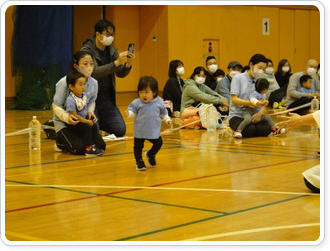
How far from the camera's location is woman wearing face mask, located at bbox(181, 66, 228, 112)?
383 inches

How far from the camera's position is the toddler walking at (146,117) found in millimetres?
5477

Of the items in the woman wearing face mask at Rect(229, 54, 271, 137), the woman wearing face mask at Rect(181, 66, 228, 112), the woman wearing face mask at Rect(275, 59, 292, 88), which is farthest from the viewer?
the woman wearing face mask at Rect(275, 59, 292, 88)

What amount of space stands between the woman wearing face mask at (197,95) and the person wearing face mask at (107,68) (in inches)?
84.7

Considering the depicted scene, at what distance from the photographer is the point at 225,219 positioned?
3.60m

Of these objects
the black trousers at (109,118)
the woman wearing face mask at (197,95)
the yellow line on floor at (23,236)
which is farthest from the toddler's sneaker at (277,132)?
the yellow line on floor at (23,236)

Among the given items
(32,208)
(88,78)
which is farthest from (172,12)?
(32,208)

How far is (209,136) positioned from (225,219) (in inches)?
182

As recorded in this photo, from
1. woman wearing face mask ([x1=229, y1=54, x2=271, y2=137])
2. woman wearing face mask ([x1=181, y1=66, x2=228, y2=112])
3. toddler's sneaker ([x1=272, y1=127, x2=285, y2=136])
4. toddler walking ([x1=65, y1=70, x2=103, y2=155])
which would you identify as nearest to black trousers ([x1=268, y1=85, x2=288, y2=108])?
woman wearing face mask ([x1=181, y1=66, x2=228, y2=112])

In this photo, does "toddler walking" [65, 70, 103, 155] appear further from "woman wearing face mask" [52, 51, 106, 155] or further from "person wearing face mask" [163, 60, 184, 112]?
"person wearing face mask" [163, 60, 184, 112]

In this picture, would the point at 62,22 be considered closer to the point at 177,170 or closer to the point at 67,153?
the point at 67,153

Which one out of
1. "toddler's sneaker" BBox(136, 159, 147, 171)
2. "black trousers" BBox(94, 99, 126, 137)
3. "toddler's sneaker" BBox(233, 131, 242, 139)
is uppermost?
"black trousers" BBox(94, 99, 126, 137)

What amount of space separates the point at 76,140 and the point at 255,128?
2.60 metres

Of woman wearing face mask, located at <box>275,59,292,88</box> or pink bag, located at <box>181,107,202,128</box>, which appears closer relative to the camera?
pink bag, located at <box>181,107,202,128</box>

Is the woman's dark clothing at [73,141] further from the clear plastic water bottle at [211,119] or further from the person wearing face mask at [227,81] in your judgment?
the person wearing face mask at [227,81]
